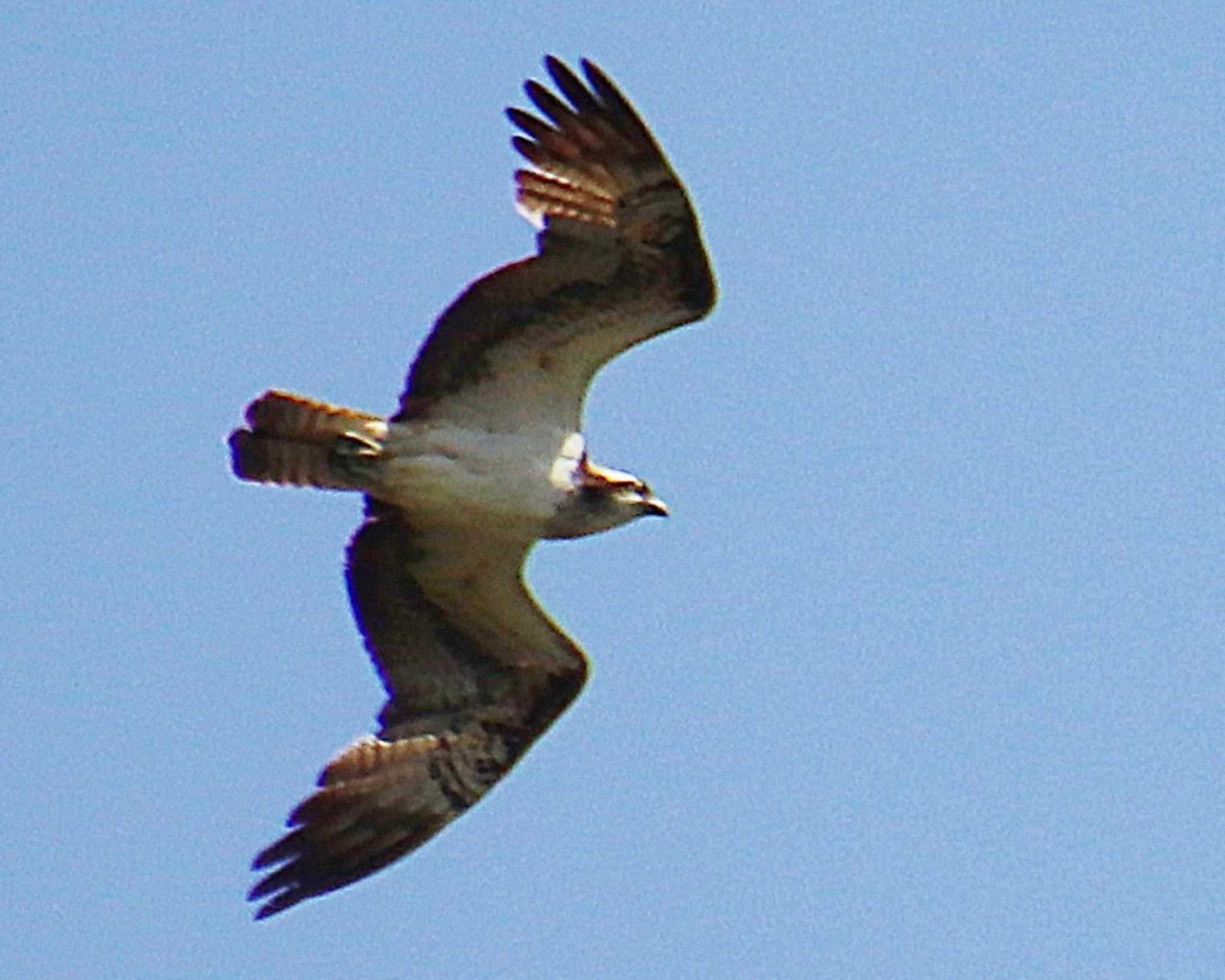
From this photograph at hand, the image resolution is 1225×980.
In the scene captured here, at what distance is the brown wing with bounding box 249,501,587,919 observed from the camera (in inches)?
539

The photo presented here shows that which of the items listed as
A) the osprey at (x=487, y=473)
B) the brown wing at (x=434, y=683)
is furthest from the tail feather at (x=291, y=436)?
the brown wing at (x=434, y=683)

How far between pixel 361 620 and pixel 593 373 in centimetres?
174

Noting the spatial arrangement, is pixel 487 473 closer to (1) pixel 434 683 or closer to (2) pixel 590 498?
(2) pixel 590 498

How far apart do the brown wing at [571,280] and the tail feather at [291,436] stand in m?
0.28

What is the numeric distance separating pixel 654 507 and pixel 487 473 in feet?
2.75

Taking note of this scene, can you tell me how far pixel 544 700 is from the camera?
46.2 ft

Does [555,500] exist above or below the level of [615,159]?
below

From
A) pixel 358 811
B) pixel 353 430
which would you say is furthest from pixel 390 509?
pixel 358 811

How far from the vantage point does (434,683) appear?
46.2ft

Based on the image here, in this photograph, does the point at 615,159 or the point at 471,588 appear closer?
the point at 615,159

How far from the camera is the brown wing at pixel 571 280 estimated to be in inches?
497

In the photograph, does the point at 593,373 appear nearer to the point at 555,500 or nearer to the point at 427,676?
the point at 555,500

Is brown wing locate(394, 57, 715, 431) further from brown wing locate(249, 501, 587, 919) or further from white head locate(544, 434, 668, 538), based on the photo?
brown wing locate(249, 501, 587, 919)

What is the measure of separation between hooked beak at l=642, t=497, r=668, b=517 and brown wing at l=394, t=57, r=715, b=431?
555 millimetres
